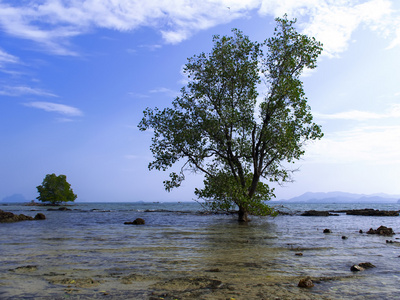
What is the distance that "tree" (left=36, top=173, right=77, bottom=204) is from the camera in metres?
124

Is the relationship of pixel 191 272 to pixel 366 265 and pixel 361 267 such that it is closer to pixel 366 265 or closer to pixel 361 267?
pixel 361 267

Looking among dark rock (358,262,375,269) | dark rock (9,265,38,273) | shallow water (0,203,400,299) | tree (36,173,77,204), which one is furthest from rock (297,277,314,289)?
tree (36,173,77,204)

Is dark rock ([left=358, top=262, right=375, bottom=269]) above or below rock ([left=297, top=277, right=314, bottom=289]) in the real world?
below

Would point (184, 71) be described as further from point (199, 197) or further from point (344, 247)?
point (344, 247)

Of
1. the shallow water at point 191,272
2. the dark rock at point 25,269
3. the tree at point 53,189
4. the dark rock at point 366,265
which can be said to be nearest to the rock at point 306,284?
the shallow water at point 191,272

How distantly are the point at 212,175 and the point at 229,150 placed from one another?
2.87m

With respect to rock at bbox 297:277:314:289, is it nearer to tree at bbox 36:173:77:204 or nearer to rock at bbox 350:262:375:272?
rock at bbox 350:262:375:272

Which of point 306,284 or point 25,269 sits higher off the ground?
point 306,284

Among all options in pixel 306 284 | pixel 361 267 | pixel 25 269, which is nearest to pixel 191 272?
pixel 306 284

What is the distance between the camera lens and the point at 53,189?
12419cm

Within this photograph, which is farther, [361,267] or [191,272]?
[361,267]

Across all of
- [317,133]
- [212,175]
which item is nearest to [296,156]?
[317,133]

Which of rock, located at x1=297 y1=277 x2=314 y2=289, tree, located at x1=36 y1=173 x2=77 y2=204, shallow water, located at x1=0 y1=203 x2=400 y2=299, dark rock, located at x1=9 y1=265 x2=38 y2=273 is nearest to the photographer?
shallow water, located at x1=0 y1=203 x2=400 y2=299

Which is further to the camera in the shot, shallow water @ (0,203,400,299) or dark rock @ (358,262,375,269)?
dark rock @ (358,262,375,269)
